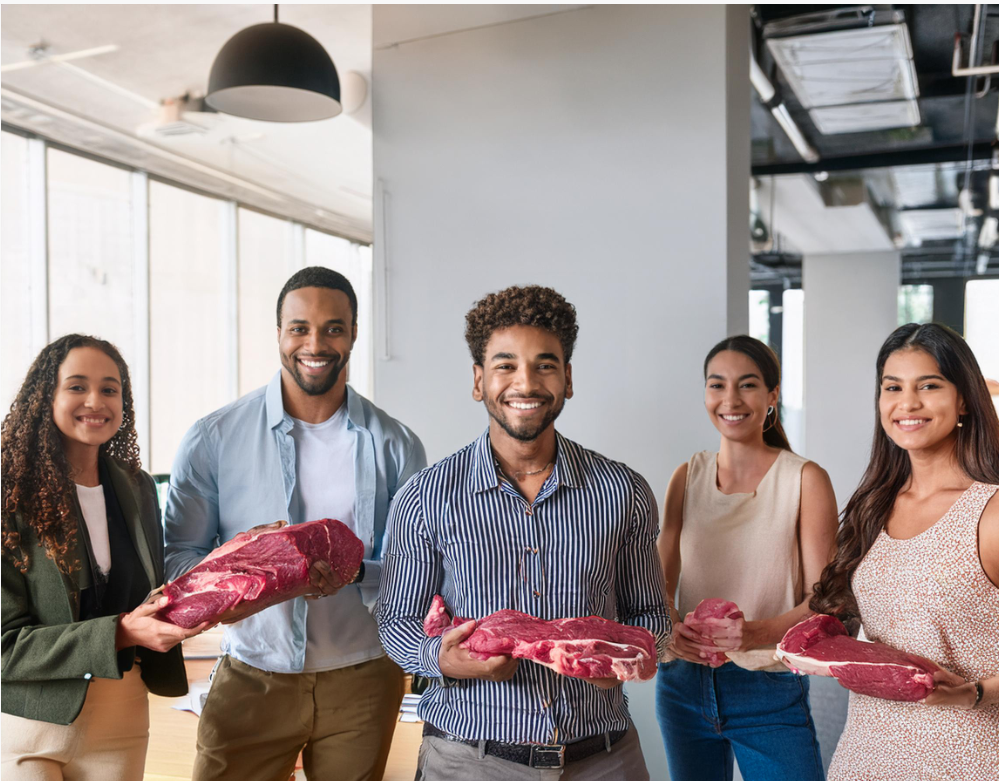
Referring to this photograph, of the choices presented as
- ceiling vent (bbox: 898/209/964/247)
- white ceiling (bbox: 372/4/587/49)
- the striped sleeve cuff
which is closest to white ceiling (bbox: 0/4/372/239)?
white ceiling (bbox: 372/4/587/49)

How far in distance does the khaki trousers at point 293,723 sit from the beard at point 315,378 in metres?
0.68

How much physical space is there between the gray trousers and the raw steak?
16.3 inches

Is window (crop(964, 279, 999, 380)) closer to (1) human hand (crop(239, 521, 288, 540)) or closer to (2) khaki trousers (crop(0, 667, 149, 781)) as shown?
(1) human hand (crop(239, 521, 288, 540))

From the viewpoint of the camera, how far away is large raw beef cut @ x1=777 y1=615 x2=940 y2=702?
1.61m

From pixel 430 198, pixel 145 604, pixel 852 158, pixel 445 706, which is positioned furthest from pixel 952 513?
pixel 852 158

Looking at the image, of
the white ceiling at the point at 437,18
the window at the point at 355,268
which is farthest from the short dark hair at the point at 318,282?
the window at the point at 355,268

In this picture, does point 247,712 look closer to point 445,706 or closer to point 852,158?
point 445,706

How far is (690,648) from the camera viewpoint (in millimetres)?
2105

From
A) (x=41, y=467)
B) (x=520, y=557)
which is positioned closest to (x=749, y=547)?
(x=520, y=557)

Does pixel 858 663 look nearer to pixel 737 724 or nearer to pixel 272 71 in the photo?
pixel 737 724

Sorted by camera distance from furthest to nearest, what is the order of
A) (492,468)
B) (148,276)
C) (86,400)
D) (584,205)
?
(148,276) < (584,205) < (86,400) < (492,468)

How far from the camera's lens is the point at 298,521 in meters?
2.12

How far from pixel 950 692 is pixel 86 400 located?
1799mm

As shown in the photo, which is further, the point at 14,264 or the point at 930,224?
the point at 930,224
